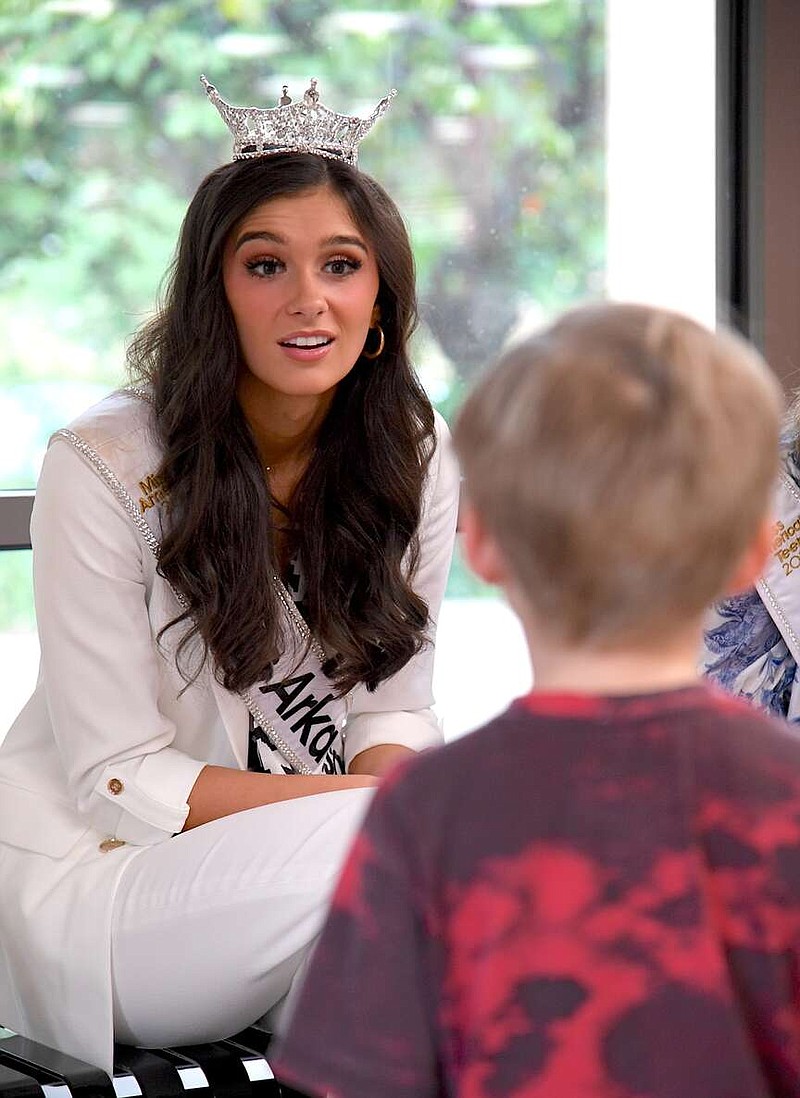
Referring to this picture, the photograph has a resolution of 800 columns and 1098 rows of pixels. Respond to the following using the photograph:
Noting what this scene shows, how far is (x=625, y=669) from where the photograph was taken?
806mm

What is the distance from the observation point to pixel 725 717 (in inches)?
31.3

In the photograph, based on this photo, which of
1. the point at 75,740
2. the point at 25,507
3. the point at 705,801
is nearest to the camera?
the point at 705,801

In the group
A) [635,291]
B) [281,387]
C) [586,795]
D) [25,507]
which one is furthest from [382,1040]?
[635,291]

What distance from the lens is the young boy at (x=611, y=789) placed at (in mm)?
775

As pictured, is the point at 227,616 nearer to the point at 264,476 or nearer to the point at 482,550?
the point at 264,476

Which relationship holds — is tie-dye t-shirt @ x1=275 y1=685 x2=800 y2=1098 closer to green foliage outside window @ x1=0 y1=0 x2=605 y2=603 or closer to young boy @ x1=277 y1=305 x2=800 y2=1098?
young boy @ x1=277 y1=305 x2=800 y2=1098

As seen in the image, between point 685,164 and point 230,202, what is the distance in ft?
4.24

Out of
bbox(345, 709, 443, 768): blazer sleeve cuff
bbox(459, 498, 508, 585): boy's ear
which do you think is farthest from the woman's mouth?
bbox(459, 498, 508, 585): boy's ear

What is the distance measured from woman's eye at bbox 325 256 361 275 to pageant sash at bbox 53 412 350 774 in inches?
10.7

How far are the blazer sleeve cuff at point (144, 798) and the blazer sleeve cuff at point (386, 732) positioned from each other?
0.89ft

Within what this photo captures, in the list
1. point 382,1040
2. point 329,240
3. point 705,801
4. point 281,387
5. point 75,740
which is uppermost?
point 329,240

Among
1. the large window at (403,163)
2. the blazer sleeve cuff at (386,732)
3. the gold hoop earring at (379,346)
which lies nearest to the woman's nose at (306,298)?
the gold hoop earring at (379,346)

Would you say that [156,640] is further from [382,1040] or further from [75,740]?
[382,1040]

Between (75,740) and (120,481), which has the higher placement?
(120,481)
